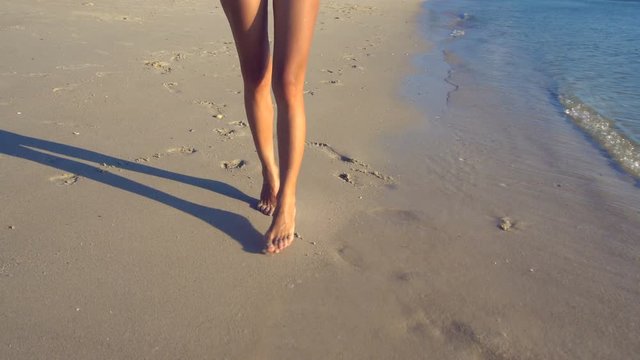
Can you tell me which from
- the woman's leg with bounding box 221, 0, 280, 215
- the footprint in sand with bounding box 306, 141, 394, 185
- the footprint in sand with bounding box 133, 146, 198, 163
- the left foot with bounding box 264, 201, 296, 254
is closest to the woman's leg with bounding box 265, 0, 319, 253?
the left foot with bounding box 264, 201, 296, 254

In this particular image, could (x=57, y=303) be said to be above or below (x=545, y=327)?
below

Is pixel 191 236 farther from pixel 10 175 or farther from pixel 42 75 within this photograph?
pixel 42 75

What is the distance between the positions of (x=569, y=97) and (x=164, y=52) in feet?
13.6

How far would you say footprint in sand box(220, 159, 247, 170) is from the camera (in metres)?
2.87

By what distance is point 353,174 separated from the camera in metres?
2.92

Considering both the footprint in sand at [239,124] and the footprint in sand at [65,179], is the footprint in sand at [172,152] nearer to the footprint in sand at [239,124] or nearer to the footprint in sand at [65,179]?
the footprint in sand at [65,179]

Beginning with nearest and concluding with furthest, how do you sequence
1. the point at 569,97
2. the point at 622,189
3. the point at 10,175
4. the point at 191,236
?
the point at 191,236, the point at 10,175, the point at 622,189, the point at 569,97

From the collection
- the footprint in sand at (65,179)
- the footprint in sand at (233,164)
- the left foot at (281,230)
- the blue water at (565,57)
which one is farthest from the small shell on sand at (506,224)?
the footprint in sand at (65,179)

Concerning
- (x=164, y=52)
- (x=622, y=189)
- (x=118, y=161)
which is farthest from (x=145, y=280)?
(x=164, y=52)

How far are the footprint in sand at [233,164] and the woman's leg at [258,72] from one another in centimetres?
47

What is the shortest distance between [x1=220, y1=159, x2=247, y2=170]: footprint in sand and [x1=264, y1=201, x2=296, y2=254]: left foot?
2.43 ft

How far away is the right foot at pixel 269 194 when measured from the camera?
2.44 meters

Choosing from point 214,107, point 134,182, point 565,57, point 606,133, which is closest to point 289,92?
point 134,182

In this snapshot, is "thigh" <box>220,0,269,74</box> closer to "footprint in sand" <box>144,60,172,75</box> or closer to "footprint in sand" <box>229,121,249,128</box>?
"footprint in sand" <box>229,121,249,128</box>
